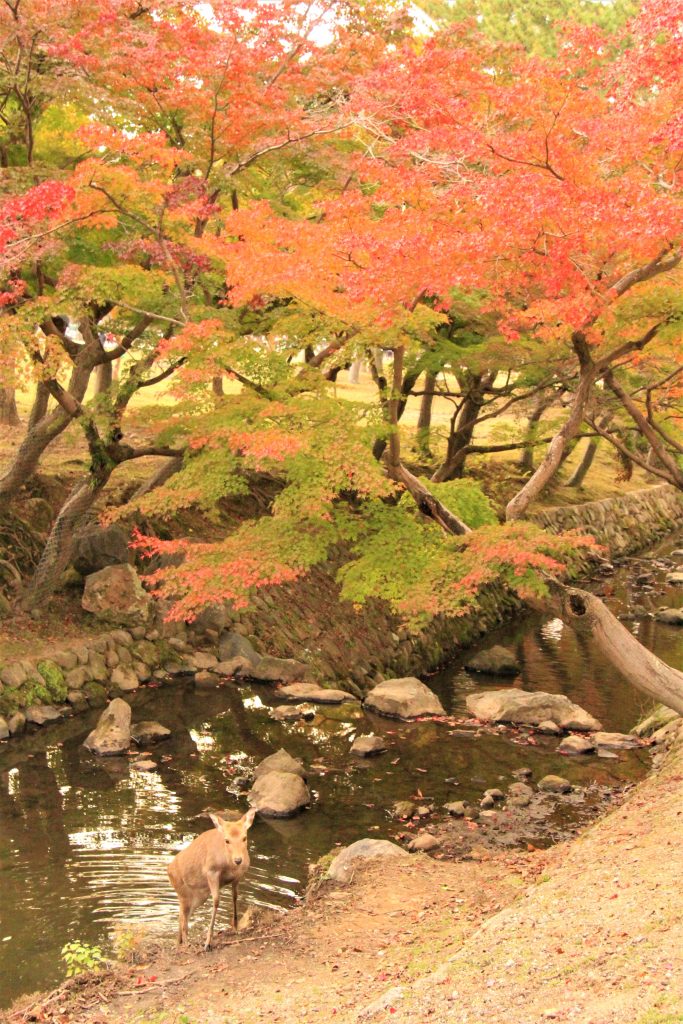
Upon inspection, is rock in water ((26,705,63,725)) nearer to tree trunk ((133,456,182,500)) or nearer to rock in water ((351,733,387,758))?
tree trunk ((133,456,182,500))

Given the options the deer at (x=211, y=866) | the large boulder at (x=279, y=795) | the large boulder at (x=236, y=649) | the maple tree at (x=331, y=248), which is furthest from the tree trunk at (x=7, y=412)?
the deer at (x=211, y=866)

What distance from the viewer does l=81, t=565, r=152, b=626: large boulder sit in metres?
18.4

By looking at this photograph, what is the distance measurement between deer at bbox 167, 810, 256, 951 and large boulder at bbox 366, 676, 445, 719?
773 centimetres

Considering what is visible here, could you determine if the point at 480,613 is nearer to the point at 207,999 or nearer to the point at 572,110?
the point at 572,110

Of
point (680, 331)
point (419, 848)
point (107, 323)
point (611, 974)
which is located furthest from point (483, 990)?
point (107, 323)

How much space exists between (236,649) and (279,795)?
663cm

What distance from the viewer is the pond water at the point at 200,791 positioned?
9.84 meters

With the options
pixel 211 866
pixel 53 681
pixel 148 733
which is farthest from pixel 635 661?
pixel 53 681

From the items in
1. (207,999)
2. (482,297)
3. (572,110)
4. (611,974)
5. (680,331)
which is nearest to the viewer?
(611,974)

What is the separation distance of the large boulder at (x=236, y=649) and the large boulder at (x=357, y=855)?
812cm

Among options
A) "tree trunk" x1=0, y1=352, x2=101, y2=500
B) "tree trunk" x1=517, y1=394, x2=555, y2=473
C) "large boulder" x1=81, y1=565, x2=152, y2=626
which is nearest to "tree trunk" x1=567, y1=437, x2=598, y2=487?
"tree trunk" x1=517, y1=394, x2=555, y2=473

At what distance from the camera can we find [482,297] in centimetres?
1823

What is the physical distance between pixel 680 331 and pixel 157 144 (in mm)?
8245

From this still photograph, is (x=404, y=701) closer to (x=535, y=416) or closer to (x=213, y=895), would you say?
(x=213, y=895)
